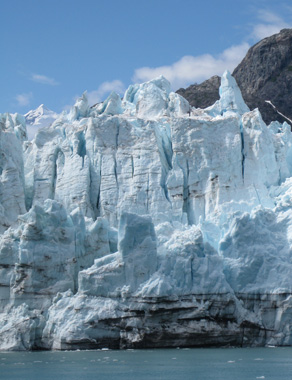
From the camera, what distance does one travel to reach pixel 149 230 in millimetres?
39000

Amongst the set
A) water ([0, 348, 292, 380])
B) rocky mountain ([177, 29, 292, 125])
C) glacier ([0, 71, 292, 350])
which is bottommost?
water ([0, 348, 292, 380])

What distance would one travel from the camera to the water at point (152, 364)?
30.0 m

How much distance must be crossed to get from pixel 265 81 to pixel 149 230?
39.6 meters

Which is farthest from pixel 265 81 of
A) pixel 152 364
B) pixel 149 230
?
pixel 152 364

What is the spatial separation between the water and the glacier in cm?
129

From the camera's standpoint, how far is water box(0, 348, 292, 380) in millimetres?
30031

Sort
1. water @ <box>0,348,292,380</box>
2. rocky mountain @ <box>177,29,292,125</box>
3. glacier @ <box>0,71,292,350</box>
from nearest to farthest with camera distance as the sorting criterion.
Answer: water @ <box>0,348,292,380</box> → glacier @ <box>0,71,292,350</box> → rocky mountain @ <box>177,29,292,125</box>

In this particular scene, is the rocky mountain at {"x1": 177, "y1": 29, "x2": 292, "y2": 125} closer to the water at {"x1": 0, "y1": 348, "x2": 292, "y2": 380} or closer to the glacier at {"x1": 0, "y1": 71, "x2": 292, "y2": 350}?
the glacier at {"x1": 0, "y1": 71, "x2": 292, "y2": 350}

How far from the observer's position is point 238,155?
44906 mm

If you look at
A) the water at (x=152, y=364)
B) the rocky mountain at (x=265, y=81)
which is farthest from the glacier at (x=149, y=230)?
the rocky mountain at (x=265, y=81)

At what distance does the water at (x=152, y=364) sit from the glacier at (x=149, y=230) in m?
1.29

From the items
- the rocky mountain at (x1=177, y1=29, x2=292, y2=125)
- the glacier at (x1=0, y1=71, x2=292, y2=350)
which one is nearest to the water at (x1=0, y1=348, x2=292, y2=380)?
the glacier at (x1=0, y1=71, x2=292, y2=350)

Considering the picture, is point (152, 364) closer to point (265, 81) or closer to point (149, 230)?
point (149, 230)

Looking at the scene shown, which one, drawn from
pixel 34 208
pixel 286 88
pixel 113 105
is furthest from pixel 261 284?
pixel 286 88
